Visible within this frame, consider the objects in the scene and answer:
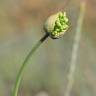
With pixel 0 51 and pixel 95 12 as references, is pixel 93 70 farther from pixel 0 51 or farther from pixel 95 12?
pixel 95 12

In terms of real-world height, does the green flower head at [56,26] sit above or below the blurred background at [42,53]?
below

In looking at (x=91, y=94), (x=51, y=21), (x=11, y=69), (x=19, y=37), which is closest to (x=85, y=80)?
(x=91, y=94)

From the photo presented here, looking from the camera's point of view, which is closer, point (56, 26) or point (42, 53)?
point (56, 26)

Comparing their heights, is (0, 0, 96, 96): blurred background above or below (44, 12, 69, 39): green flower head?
above

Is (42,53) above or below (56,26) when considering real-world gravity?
above

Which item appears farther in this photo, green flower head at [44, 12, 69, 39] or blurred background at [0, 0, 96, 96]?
blurred background at [0, 0, 96, 96]
